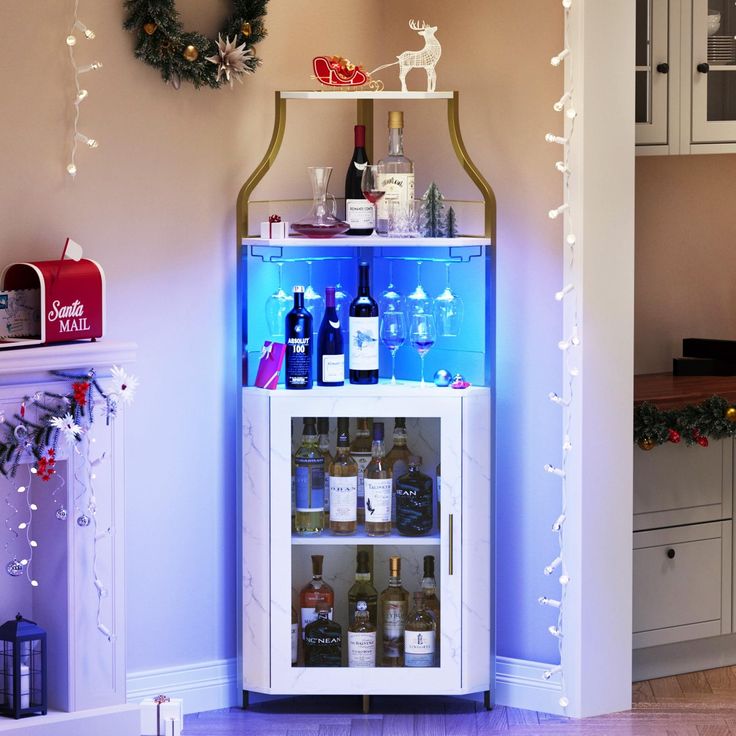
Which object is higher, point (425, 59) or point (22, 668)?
point (425, 59)

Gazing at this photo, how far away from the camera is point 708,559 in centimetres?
424

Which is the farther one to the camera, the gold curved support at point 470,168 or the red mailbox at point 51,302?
the gold curved support at point 470,168

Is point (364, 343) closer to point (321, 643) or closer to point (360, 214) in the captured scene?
point (360, 214)

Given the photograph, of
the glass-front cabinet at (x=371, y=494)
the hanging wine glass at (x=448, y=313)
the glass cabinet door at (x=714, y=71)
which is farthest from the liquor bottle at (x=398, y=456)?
the glass cabinet door at (x=714, y=71)

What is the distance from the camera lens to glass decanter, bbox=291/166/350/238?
370cm

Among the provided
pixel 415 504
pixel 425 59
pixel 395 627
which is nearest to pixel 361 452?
pixel 415 504

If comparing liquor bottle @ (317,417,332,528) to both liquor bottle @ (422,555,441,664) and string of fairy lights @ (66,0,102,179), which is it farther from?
string of fairy lights @ (66,0,102,179)

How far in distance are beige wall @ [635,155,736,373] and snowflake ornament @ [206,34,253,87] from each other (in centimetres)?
166

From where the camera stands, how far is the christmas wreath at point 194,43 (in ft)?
11.6

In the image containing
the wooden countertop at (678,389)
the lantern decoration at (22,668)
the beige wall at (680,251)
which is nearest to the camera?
the lantern decoration at (22,668)

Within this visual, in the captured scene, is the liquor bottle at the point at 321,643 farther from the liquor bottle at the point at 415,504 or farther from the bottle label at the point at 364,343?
the bottle label at the point at 364,343

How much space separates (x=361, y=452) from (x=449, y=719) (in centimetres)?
84

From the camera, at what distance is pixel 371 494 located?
381 centimetres

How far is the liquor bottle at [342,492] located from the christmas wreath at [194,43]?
1127 mm
